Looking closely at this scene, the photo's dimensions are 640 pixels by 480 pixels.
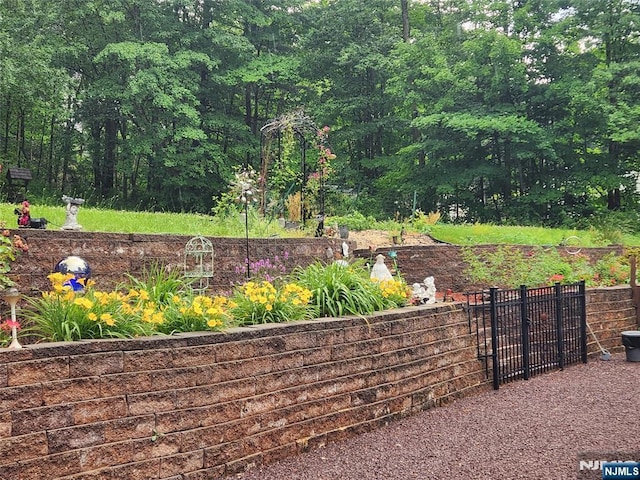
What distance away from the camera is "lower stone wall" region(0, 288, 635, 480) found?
103 inches

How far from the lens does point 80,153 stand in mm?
20531

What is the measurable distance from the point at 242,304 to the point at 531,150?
51.9 ft

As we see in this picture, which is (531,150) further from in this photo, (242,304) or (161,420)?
(161,420)

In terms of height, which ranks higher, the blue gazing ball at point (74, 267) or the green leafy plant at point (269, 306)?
the blue gazing ball at point (74, 267)

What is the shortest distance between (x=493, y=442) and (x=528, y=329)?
8.55 feet

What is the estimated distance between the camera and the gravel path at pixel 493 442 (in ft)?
11.0

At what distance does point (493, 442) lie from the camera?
3932 mm

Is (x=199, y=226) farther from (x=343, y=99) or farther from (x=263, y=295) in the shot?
(x=343, y=99)

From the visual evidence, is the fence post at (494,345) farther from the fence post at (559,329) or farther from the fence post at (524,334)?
the fence post at (559,329)

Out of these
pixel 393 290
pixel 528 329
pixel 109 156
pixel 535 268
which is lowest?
pixel 528 329

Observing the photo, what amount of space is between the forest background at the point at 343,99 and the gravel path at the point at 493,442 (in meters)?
10.1

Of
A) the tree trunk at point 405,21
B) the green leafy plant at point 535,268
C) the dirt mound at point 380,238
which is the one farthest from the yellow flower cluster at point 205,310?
the tree trunk at point 405,21

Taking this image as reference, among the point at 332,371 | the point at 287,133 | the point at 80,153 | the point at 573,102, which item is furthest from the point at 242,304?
the point at 80,153

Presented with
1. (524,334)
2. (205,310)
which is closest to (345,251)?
(524,334)
